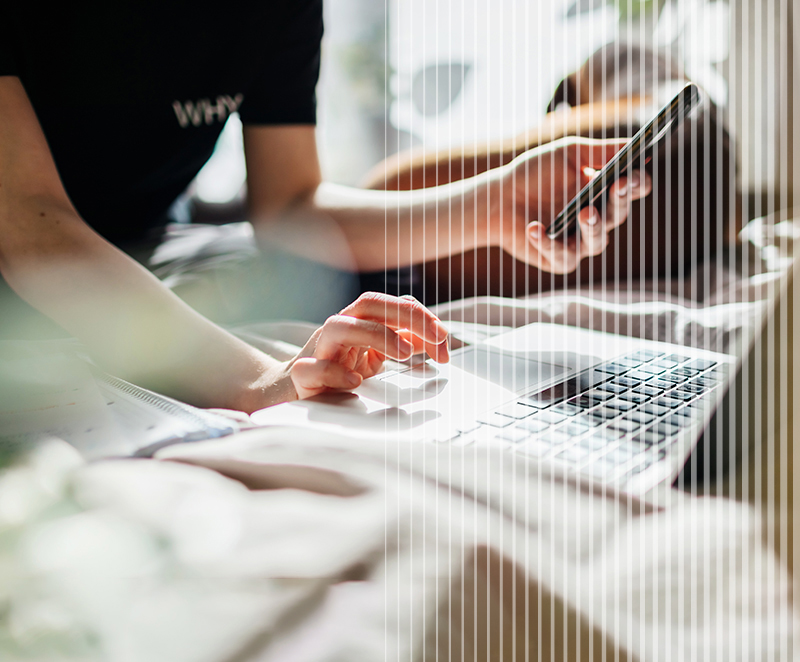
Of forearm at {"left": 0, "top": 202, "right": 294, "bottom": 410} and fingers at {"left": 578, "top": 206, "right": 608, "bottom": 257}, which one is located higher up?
fingers at {"left": 578, "top": 206, "right": 608, "bottom": 257}

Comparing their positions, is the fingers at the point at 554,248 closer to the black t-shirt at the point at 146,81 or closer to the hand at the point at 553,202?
the hand at the point at 553,202

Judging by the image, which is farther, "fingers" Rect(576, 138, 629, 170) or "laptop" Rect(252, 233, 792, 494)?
"fingers" Rect(576, 138, 629, 170)

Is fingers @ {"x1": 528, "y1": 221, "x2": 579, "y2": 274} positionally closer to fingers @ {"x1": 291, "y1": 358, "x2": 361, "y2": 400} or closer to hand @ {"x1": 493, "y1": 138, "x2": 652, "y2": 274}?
hand @ {"x1": 493, "y1": 138, "x2": 652, "y2": 274}

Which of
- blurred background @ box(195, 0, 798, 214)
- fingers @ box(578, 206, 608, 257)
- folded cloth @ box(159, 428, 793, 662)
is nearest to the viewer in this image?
folded cloth @ box(159, 428, 793, 662)

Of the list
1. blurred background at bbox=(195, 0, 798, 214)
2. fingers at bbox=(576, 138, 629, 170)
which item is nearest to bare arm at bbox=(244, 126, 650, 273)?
fingers at bbox=(576, 138, 629, 170)

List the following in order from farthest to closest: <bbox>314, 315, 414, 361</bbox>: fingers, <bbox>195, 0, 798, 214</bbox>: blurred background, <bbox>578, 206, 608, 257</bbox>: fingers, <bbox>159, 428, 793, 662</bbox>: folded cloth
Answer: <bbox>195, 0, 798, 214</bbox>: blurred background < <bbox>578, 206, 608, 257</bbox>: fingers < <bbox>314, 315, 414, 361</bbox>: fingers < <bbox>159, 428, 793, 662</bbox>: folded cloth

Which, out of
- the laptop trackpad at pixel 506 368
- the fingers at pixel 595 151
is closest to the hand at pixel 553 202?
A: the fingers at pixel 595 151

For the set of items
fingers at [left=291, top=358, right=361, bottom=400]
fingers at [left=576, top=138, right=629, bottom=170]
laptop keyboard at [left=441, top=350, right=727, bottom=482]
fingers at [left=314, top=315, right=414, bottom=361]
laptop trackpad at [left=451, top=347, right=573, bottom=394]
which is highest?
fingers at [left=576, top=138, right=629, bottom=170]

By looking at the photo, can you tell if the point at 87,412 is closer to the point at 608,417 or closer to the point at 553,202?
the point at 608,417

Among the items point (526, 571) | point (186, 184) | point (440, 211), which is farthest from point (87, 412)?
point (186, 184)

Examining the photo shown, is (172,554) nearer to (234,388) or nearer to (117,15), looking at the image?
(234,388)

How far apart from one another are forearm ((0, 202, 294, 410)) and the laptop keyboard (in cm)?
14

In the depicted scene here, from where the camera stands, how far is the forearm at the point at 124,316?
1.05 feet

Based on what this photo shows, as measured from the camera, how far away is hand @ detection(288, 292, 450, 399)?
29 cm
